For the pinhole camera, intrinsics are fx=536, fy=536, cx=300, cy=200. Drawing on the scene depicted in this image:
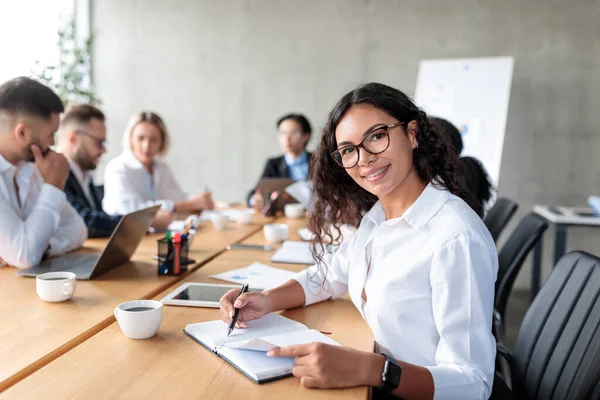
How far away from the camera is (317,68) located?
4645mm

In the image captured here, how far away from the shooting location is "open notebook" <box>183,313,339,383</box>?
39.0 inches

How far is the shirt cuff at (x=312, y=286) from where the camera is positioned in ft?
4.75

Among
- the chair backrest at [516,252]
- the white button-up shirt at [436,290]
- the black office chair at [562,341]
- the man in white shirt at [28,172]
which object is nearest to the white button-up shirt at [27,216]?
the man in white shirt at [28,172]

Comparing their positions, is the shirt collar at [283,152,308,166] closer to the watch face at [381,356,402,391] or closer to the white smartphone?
the white smartphone

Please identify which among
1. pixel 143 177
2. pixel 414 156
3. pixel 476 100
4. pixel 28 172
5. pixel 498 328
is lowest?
pixel 498 328

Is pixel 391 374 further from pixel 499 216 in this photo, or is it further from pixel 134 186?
pixel 134 186

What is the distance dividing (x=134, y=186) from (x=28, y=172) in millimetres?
1293

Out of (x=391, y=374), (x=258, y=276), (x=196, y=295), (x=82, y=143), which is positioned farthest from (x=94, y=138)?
(x=391, y=374)

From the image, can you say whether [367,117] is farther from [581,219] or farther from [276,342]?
[581,219]

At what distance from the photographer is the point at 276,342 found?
108 centimetres

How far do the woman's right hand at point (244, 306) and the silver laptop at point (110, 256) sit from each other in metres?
0.56

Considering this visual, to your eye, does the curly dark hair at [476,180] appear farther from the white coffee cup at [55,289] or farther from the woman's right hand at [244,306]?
the white coffee cup at [55,289]

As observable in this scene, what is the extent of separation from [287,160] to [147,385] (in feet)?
10.8

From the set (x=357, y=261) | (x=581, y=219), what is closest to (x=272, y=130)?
(x=581, y=219)
